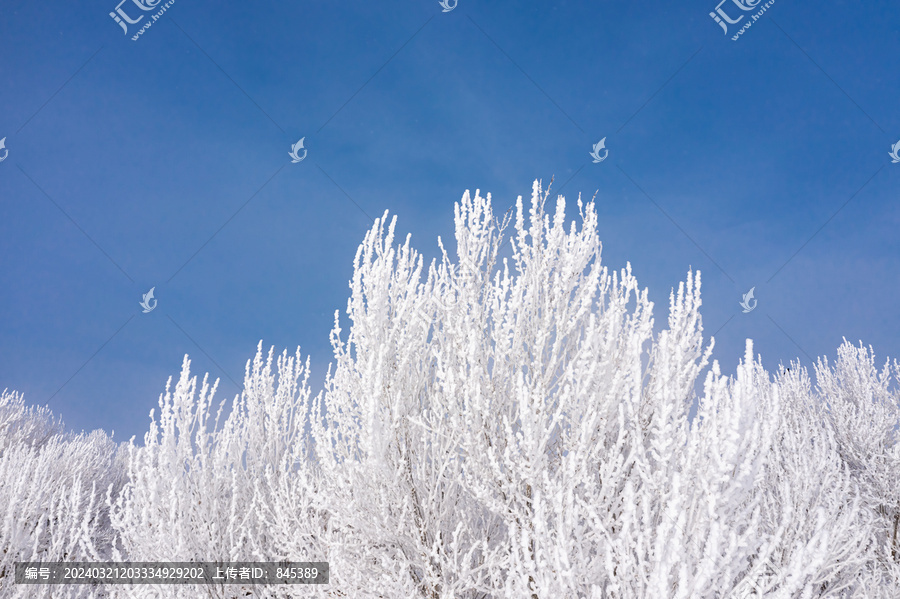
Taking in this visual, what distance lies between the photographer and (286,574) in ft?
16.0

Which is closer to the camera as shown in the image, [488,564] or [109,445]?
[488,564]

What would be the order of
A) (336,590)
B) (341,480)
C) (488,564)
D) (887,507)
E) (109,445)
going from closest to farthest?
(488,564), (341,480), (336,590), (887,507), (109,445)

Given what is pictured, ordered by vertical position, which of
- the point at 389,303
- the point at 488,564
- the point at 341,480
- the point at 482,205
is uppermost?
the point at 482,205

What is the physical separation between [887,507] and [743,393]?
1342 cm

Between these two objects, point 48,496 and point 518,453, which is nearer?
point 518,453

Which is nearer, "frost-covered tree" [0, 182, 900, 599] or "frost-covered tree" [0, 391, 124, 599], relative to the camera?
"frost-covered tree" [0, 182, 900, 599]

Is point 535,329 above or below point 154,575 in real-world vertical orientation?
above

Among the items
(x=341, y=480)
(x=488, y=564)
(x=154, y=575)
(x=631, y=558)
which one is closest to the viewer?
(x=631, y=558)

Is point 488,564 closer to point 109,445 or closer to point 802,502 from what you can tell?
point 802,502

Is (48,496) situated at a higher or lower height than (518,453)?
higher

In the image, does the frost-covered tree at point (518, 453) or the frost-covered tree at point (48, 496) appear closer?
the frost-covered tree at point (518, 453)

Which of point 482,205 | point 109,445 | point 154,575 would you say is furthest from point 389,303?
point 109,445

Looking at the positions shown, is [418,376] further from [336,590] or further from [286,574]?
[286,574]

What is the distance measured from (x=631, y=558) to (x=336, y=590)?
117 inches
